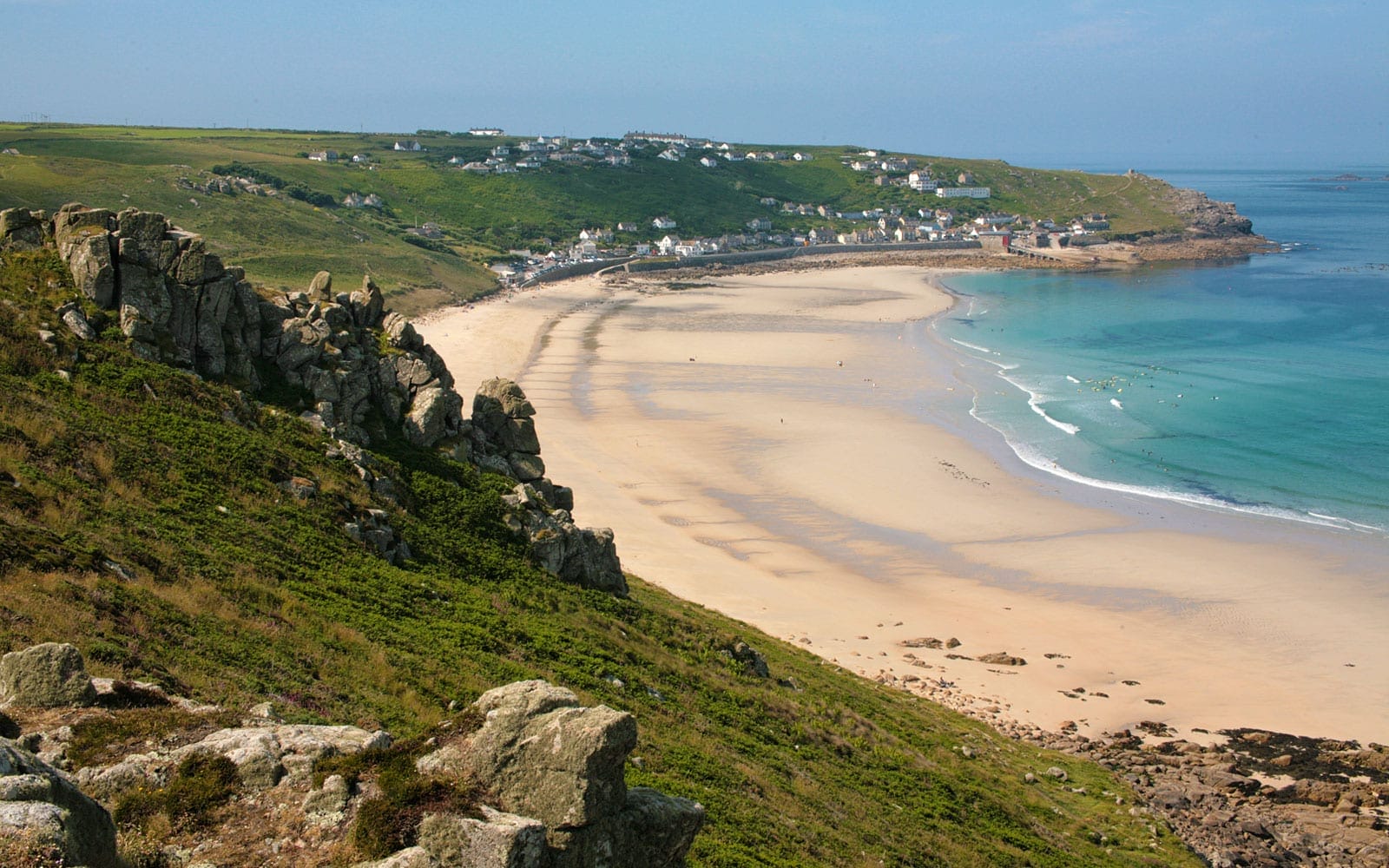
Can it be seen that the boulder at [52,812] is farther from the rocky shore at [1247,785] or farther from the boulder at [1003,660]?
the boulder at [1003,660]

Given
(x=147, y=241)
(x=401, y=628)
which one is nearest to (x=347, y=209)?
(x=147, y=241)

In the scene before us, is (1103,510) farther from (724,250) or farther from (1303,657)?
(724,250)

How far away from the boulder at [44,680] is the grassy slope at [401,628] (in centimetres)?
124

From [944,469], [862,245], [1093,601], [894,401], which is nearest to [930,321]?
[894,401]

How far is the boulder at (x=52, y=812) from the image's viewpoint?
6445 mm

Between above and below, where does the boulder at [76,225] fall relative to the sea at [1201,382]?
above

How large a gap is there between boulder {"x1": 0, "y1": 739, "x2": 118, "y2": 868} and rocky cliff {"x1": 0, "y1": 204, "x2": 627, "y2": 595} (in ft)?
41.0

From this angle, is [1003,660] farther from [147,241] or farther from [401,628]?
[147,241]

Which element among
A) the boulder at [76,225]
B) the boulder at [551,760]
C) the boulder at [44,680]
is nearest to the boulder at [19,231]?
the boulder at [76,225]

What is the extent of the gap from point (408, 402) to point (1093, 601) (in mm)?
24921

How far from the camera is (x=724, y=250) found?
160375 millimetres

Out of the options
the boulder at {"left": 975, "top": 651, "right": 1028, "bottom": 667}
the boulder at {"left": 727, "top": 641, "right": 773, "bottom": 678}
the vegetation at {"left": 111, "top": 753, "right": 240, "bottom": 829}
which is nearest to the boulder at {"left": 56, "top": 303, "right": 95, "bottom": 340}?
the boulder at {"left": 727, "top": 641, "right": 773, "bottom": 678}

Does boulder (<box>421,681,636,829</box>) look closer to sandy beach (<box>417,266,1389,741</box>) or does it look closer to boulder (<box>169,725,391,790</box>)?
boulder (<box>169,725,391,790</box>)

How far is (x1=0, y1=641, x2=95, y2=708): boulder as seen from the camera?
31.4ft
